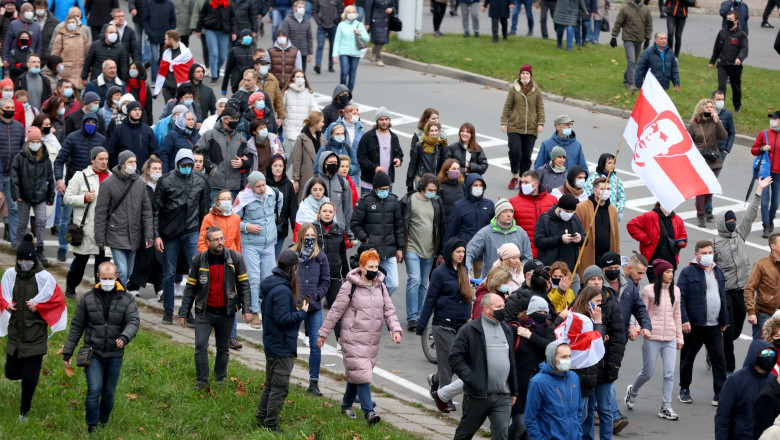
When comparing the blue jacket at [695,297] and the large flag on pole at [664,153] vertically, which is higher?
the large flag on pole at [664,153]

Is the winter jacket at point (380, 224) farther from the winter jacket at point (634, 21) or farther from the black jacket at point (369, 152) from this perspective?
the winter jacket at point (634, 21)

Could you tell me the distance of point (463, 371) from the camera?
11.5 m

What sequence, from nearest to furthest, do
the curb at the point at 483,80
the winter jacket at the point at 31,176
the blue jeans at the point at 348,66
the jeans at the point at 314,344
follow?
the jeans at the point at 314,344
the winter jacket at the point at 31,176
the blue jeans at the point at 348,66
the curb at the point at 483,80

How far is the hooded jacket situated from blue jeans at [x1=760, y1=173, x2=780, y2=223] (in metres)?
10.0

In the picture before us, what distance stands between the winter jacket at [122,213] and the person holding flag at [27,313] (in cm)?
311

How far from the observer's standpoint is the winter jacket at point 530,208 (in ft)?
52.3

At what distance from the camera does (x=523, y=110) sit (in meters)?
21.0

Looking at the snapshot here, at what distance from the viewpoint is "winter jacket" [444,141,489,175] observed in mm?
18031

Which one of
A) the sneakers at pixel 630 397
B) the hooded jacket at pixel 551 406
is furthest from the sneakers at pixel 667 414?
the hooded jacket at pixel 551 406

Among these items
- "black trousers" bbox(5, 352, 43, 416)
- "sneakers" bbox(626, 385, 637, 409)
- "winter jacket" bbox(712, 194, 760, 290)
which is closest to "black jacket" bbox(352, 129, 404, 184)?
"winter jacket" bbox(712, 194, 760, 290)

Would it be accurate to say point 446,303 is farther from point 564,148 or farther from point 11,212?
point 11,212

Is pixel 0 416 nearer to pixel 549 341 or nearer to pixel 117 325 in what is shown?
pixel 117 325

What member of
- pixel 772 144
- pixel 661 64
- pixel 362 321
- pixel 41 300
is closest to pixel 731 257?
pixel 362 321

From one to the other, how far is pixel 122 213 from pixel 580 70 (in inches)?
638
